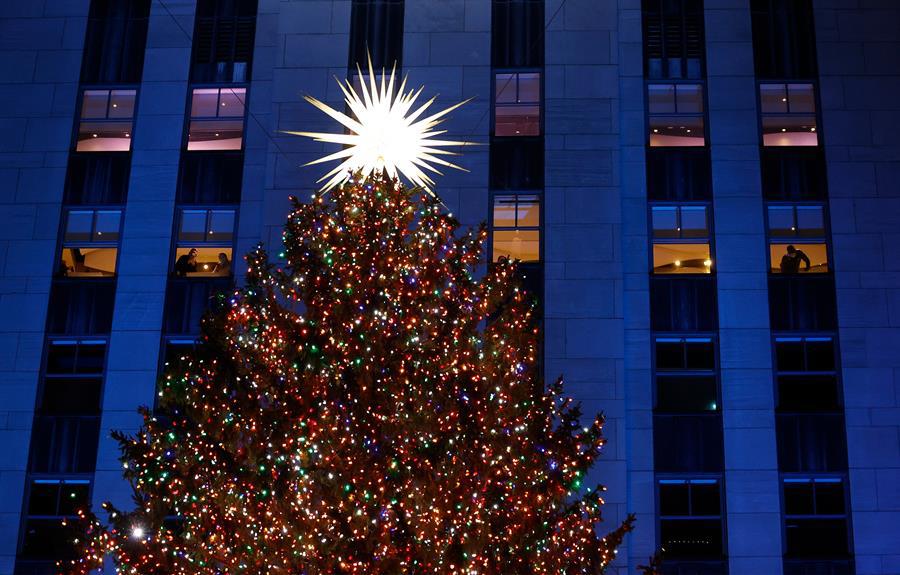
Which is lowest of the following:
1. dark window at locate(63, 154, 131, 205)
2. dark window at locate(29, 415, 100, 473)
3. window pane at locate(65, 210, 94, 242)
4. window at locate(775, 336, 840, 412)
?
dark window at locate(29, 415, 100, 473)

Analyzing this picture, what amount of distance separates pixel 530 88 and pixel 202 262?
7.96m

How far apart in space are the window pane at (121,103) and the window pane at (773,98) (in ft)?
45.1

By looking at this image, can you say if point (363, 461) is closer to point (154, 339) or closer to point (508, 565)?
point (508, 565)

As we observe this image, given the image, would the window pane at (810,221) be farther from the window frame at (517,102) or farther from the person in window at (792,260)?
the window frame at (517,102)

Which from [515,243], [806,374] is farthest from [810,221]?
[515,243]

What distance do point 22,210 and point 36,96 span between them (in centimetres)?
264

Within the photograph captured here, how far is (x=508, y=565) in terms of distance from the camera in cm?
1395

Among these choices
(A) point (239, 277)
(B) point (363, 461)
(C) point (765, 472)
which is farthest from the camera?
(A) point (239, 277)

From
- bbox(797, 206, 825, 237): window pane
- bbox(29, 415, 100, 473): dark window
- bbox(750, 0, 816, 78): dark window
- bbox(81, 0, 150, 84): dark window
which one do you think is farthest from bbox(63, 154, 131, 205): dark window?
bbox(797, 206, 825, 237): window pane

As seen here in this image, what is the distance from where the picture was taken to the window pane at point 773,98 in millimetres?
21406

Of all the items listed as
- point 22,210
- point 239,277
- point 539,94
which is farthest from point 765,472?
point 22,210

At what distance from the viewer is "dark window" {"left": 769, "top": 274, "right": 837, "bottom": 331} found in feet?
66.1

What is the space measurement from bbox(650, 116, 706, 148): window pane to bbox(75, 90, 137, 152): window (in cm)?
1144

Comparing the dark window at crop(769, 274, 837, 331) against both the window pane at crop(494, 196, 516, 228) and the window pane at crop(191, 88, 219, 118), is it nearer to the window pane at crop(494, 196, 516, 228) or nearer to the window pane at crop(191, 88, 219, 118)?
the window pane at crop(494, 196, 516, 228)
